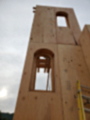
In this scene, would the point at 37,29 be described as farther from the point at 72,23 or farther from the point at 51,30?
the point at 72,23

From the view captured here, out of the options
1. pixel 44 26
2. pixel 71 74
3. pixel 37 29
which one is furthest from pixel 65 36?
pixel 71 74

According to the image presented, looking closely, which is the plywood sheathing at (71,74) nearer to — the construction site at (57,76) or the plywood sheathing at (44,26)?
the construction site at (57,76)

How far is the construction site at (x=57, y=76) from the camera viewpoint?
7.16 feet

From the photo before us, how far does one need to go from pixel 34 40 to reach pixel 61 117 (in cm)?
292

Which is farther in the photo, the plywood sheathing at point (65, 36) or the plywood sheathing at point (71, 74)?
the plywood sheathing at point (65, 36)

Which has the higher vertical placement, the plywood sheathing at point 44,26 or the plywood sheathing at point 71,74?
the plywood sheathing at point 44,26

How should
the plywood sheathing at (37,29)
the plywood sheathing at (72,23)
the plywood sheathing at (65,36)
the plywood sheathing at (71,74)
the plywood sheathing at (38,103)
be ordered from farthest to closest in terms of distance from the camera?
the plywood sheathing at (72,23)
the plywood sheathing at (65,36)
the plywood sheathing at (37,29)
the plywood sheathing at (71,74)
the plywood sheathing at (38,103)

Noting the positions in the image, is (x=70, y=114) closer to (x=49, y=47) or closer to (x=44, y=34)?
(x=49, y=47)

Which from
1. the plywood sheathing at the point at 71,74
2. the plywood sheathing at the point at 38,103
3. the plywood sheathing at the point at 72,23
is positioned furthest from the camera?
the plywood sheathing at the point at 72,23

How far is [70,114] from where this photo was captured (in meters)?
2.21

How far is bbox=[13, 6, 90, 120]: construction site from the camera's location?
2.18m

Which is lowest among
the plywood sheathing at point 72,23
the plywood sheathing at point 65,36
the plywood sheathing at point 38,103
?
the plywood sheathing at point 38,103

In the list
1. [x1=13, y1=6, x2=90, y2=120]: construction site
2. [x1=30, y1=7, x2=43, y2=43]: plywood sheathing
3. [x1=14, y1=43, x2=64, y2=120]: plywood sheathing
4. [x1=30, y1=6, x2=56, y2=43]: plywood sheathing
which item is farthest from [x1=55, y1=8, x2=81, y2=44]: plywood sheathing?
[x1=14, y1=43, x2=64, y2=120]: plywood sheathing

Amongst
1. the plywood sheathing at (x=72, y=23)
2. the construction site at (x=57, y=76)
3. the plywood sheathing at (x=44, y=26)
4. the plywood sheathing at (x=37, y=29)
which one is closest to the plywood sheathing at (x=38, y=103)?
the construction site at (x=57, y=76)
